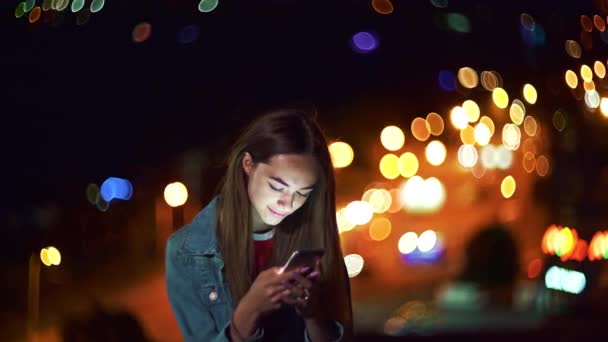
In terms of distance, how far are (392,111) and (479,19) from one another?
32.1 inches

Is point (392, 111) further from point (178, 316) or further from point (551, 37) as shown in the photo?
point (178, 316)

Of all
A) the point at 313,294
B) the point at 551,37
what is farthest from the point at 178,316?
the point at 551,37

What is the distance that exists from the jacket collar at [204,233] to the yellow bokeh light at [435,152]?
1.30 m

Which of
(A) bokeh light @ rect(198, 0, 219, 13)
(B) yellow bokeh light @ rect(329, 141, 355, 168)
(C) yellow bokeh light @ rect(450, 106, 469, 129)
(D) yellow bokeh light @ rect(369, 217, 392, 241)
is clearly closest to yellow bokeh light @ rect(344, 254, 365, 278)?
(D) yellow bokeh light @ rect(369, 217, 392, 241)

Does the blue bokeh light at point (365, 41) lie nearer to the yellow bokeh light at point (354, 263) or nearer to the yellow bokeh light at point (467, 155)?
the yellow bokeh light at point (467, 155)

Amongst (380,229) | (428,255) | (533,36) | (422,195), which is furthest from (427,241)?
(533,36)

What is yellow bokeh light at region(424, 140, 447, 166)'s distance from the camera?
4.62 meters

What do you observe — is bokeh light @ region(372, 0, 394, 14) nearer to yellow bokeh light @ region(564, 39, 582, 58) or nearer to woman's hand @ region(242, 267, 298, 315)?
yellow bokeh light @ region(564, 39, 582, 58)

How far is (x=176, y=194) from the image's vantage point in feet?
13.9

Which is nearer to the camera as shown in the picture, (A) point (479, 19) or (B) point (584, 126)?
(A) point (479, 19)

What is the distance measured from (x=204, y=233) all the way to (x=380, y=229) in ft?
3.68

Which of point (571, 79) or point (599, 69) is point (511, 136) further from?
point (599, 69)

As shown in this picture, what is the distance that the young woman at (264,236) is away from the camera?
365cm

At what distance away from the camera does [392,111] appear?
4609mm
